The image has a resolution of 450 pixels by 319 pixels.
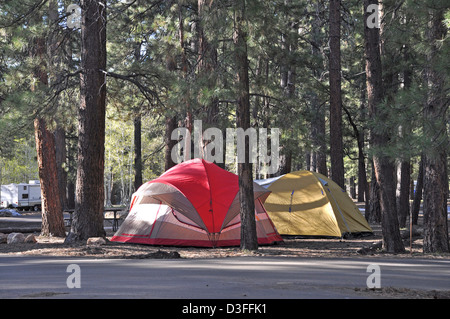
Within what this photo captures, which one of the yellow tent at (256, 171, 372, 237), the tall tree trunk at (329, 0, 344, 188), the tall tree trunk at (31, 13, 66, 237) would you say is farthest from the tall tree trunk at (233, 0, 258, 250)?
the tall tree trunk at (329, 0, 344, 188)

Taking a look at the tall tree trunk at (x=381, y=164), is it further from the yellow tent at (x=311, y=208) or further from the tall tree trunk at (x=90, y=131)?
the tall tree trunk at (x=90, y=131)

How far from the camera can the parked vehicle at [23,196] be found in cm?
4359

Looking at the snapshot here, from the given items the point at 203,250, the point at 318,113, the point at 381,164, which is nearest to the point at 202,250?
the point at 203,250

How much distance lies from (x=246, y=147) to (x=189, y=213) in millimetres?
2622

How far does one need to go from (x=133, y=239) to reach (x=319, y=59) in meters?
9.42

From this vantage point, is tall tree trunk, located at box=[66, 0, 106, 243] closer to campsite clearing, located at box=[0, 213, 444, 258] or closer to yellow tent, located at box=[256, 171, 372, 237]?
campsite clearing, located at box=[0, 213, 444, 258]

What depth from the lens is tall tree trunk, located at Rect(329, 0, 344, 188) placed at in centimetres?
1948

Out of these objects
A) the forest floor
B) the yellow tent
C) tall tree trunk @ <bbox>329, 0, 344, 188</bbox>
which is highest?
tall tree trunk @ <bbox>329, 0, 344, 188</bbox>

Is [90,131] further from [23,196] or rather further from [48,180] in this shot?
[23,196]

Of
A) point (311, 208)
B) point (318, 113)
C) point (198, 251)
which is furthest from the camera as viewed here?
point (318, 113)

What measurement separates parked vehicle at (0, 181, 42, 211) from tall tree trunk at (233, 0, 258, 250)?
114 feet

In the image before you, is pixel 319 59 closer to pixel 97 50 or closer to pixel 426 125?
pixel 97 50

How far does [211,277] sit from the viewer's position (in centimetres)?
799
